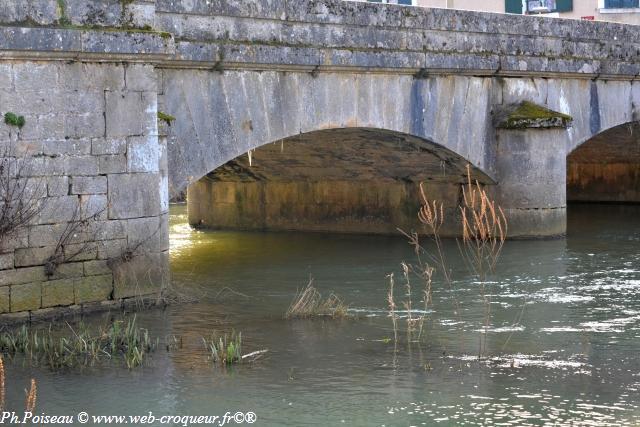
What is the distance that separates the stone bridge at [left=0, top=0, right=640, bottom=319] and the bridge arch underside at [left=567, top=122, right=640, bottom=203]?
786 mm

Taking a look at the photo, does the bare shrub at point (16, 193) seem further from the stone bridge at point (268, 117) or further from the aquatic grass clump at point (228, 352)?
the aquatic grass clump at point (228, 352)

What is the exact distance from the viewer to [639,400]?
764cm

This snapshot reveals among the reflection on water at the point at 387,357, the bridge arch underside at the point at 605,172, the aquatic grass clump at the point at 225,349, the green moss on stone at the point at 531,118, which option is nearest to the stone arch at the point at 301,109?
the green moss on stone at the point at 531,118

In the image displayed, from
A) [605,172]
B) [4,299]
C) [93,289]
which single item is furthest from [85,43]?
[605,172]

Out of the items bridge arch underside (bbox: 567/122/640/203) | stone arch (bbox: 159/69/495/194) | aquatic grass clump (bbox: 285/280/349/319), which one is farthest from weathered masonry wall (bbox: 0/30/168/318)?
bridge arch underside (bbox: 567/122/640/203)

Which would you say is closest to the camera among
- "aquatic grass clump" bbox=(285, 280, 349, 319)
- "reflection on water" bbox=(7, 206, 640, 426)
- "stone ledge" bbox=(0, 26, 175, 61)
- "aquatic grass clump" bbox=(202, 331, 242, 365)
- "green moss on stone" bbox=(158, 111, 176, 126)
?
"reflection on water" bbox=(7, 206, 640, 426)

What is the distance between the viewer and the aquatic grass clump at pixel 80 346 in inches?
342

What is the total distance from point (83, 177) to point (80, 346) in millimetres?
1796

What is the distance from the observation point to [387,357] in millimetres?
8961

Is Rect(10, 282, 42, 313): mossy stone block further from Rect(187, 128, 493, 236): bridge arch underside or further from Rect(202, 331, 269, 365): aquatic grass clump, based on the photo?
Rect(187, 128, 493, 236): bridge arch underside

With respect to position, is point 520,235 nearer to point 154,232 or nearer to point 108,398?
point 154,232

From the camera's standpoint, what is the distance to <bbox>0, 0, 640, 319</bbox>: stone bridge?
32.5 feet

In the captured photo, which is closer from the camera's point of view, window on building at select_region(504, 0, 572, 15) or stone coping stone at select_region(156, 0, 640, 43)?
stone coping stone at select_region(156, 0, 640, 43)

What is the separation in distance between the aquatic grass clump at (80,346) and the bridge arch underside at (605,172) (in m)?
13.4
